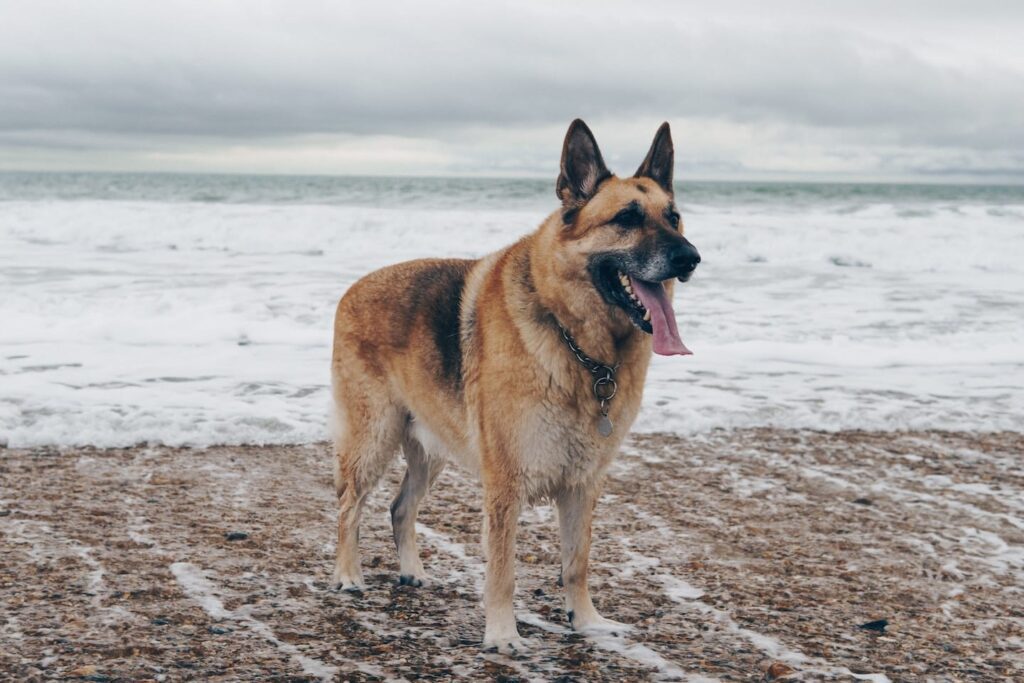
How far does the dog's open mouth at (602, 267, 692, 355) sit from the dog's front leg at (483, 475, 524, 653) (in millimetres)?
830

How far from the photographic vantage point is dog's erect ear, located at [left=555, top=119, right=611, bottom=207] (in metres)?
3.97

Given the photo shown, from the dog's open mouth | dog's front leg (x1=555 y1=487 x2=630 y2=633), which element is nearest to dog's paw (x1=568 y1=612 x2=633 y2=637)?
dog's front leg (x1=555 y1=487 x2=630 y2=633)

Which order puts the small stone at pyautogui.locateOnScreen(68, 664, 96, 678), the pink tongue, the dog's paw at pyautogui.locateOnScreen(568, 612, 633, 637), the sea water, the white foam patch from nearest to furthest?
the small stone at pyautogui.locateOnScreen(68, 664, 96, 678)
the white foam patch
the pink tongue
the dog's paw at pyautogui.locateOnScreen(568, 612, 633, 637)
the sea water

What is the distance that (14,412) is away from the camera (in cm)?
759

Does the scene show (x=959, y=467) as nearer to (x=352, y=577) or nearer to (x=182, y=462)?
(x=352, y=577)

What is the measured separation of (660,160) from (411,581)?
7.54 ft

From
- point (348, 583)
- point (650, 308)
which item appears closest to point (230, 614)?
point (348, 583)

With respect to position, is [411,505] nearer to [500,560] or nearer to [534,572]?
[534,572]

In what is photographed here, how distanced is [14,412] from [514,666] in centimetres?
551

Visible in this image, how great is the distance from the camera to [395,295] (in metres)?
4.57

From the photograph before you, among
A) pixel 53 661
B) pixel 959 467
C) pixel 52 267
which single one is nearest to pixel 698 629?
pixel 53 661

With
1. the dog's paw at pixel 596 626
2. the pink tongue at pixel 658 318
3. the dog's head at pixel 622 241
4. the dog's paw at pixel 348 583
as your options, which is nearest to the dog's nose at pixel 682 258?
the dog's head at pixel 622 241

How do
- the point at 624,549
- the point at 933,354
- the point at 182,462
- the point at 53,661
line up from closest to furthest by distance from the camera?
1. the point at 53,661
2. the point at 624,549
3. the point at 182,462
4. the point at 933,354

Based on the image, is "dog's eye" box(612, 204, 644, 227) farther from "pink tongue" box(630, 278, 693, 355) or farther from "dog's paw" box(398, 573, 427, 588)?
"dog's paw" box(398, 573, 427, 588)
